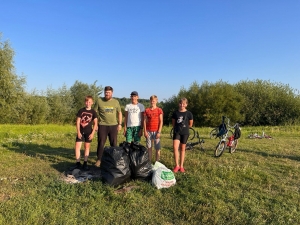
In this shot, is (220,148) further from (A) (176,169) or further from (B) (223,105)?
(B) (223,105)

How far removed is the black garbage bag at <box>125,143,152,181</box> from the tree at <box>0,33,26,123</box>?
2381 cm

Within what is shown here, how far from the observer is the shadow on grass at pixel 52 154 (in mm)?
6336

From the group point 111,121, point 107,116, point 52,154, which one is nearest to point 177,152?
point 111,121

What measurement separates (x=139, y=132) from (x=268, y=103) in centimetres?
3402

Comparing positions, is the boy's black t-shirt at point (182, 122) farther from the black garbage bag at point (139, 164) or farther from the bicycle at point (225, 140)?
the bicycle at point (225, 140)

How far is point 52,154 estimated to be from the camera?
25.3ft

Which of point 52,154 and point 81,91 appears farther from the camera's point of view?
point 81,91

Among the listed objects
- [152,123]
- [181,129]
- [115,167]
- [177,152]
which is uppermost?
[152,123]

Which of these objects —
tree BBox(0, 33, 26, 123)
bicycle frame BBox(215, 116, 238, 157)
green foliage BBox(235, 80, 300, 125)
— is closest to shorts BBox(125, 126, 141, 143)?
bicycle frame BBox(215, 116, 238, 157)

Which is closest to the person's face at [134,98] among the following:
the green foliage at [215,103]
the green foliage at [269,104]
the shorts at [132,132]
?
the shorts at [132,132]

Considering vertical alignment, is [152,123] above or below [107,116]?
below

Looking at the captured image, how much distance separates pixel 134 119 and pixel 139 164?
1.41 meters

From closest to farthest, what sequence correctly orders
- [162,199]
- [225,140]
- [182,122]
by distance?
[162,199]
[182,122]
[225,140]

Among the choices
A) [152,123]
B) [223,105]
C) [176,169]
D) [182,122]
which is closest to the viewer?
[176,169]
